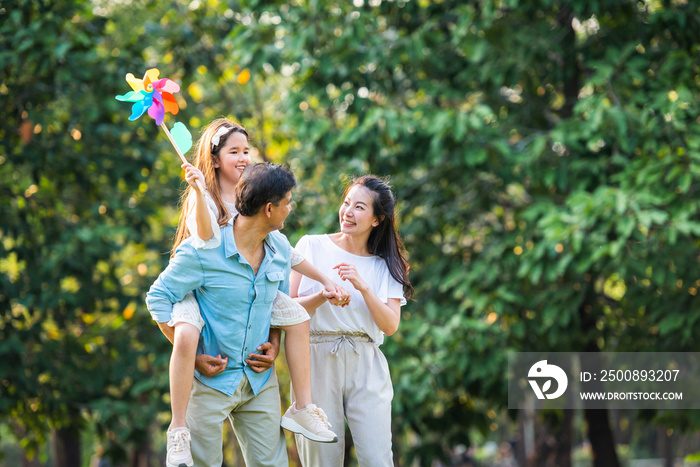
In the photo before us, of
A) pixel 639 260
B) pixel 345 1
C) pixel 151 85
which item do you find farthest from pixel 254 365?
pixel 345 1

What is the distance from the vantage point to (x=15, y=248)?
7.12 metres

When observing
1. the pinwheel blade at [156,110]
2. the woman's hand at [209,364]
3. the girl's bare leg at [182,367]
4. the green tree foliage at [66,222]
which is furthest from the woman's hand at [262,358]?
the green tree foliage at [66,222]

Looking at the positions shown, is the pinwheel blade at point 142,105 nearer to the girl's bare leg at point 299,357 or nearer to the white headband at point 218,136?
the white headband at point 218,136

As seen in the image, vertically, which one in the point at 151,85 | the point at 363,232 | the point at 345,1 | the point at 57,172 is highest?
the point at 345,1

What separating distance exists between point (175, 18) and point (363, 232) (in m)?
5.67

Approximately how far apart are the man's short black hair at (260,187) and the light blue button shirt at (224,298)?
0.12 metres

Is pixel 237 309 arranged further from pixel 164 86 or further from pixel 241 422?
pixel 164 86

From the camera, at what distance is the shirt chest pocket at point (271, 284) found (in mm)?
2883

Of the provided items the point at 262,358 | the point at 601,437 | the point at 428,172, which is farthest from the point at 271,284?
the point at 601,437

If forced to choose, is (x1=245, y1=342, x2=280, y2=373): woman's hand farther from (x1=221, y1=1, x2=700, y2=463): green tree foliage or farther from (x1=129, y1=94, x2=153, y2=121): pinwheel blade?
(x1=221, y1=1, x2=700, y2=463): green tree foliage

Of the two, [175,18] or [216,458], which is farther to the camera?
[175,18]

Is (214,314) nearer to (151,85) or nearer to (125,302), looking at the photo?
(151,85)

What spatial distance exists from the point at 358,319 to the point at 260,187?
0.80 metres

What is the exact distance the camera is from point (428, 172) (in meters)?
7.63
